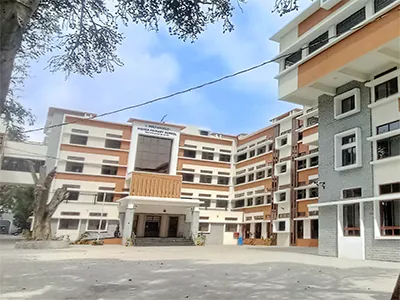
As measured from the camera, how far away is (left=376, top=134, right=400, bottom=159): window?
42.1 feet

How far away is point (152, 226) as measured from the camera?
1104 inches

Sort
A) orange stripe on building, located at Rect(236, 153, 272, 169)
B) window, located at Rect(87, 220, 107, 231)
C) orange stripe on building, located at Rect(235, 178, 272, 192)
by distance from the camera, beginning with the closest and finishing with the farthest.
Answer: window, located at Rect(87, 220, 107, 231)
orange stripe on building, located at Rect(235, 178, 272, 192)
orange stripe on building, located at Rect(236, 153, 272, 169)

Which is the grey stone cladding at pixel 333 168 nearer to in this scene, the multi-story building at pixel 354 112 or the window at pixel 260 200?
the multi-story building at pixel 354 112

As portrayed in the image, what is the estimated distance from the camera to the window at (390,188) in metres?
12.3

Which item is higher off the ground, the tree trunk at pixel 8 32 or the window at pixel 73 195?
the window at pixel 73 195

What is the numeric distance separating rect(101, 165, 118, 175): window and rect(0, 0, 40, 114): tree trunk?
27525 millimetres

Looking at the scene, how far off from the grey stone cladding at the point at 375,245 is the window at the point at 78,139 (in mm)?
22506

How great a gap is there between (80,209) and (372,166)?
70.0 ft

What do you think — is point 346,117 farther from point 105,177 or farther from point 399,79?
point 105,177

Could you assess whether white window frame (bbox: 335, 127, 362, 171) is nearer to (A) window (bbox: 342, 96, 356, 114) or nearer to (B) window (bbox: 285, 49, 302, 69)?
(A) window (bbox: 342, 96, 356, 114)

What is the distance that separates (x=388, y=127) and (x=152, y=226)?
64.1 ft

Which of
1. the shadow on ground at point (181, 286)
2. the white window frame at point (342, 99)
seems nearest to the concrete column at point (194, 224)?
the white window frame at point (342, 99)

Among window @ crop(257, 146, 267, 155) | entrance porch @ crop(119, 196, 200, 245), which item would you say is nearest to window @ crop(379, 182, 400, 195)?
entrance porch @ crop(119, 196, 200, 245)

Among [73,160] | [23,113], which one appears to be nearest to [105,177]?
[73,160]
